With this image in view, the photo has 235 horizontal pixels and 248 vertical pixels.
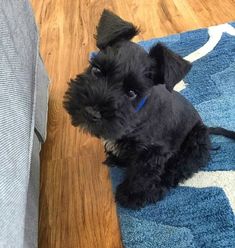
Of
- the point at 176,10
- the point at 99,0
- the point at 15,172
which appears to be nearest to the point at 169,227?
the point at 15,172

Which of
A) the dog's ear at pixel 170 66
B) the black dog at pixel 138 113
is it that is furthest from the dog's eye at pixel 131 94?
the dog's ear at pixel 170 66

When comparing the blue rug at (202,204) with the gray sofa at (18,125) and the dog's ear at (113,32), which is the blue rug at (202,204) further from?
the dog's ear at (113,32)

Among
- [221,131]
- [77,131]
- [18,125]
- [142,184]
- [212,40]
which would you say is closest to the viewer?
[18,125]

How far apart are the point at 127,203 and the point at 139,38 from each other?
124cm

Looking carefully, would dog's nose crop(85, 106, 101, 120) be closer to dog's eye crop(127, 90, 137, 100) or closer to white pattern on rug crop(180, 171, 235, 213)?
dog's eye crop(127, 90, 137, 100)

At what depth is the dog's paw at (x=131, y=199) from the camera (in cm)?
149

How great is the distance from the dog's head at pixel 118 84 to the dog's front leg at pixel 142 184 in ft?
0.75

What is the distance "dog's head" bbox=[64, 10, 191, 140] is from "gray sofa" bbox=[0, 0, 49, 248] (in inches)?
7.0

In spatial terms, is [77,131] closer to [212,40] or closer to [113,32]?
[113,32]

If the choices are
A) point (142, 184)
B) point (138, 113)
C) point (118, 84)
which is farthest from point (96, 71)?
point (142, 184)

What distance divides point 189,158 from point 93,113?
22.2 inches

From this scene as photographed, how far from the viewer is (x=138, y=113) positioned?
125 cm

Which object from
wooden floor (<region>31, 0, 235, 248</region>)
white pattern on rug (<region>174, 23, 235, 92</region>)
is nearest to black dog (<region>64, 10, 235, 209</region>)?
wooden floor (<region>31, 0, 235, 248</region>)

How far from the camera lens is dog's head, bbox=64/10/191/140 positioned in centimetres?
115
